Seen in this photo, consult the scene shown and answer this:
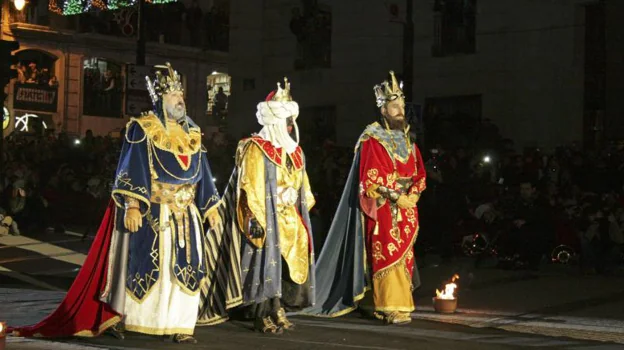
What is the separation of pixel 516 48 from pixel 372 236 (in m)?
13.6

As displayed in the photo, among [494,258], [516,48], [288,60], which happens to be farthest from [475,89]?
[494,258]

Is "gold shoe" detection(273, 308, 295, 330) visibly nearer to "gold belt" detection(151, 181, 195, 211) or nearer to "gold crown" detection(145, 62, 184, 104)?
"gold belt" detection(151, 181, 195, 211)

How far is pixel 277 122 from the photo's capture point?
10758 millimetres

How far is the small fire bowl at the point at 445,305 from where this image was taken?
12320mm

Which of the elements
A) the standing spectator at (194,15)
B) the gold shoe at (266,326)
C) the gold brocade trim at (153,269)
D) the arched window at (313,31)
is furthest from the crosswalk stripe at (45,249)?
the standing spectator at (194,15)

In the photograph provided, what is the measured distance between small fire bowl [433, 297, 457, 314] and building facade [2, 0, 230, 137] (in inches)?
1149

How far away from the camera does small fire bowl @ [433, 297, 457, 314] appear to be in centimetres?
1232

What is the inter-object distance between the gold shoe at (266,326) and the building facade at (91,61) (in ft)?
101

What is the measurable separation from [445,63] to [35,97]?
67.3 ft

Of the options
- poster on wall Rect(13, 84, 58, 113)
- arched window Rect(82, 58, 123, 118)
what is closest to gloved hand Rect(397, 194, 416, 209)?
poster on wall Rect(13, 84, 58, 113)

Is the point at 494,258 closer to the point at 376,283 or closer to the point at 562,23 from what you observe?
the point at 376,283

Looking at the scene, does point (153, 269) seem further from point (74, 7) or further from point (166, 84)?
point (74, 7)

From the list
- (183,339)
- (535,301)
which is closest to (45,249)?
(535,301)

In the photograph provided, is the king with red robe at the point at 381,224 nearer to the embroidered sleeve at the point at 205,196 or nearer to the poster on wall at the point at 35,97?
the embroidered sleeve at the point at 205,196
